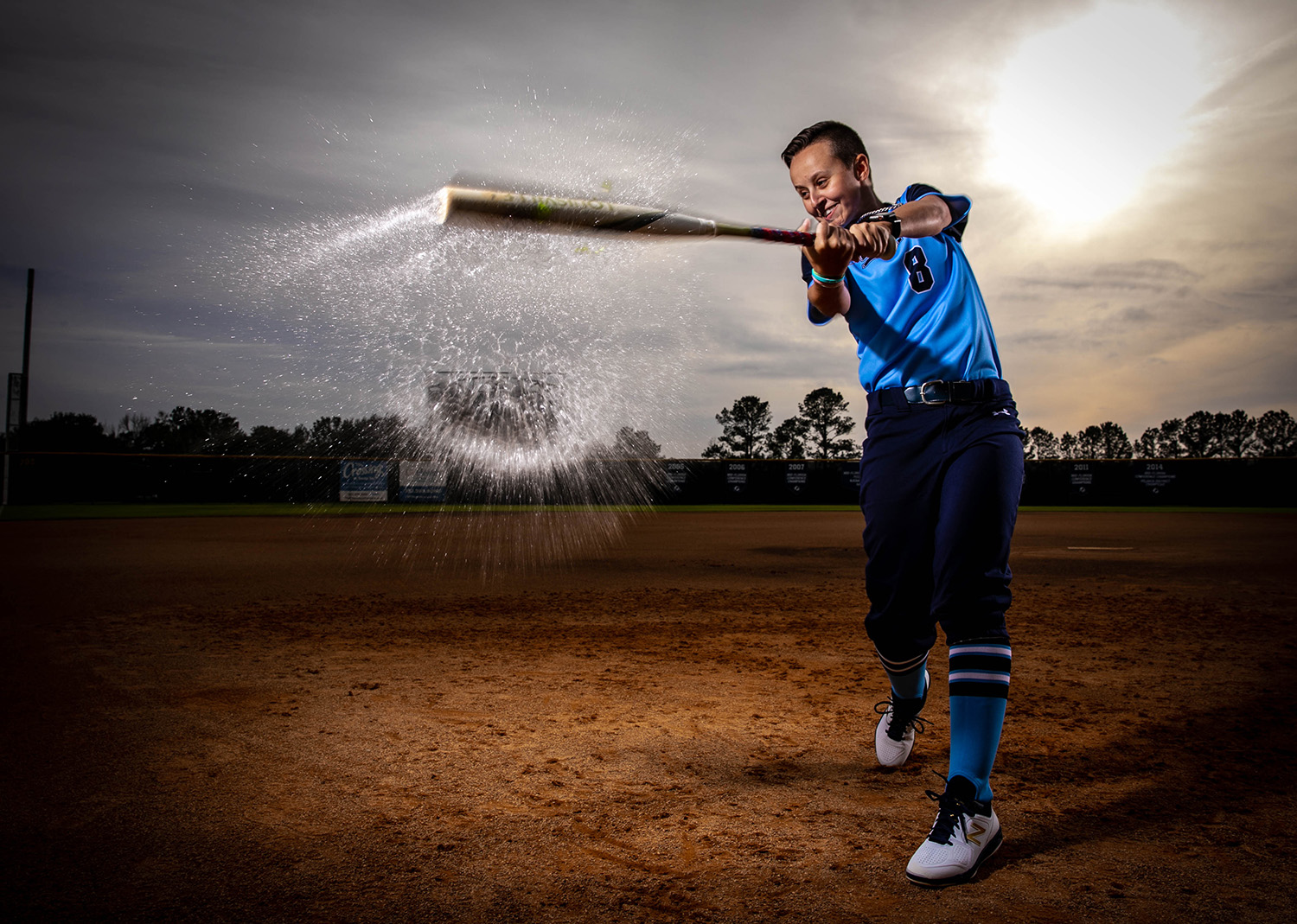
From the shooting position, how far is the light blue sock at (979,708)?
2.09 m

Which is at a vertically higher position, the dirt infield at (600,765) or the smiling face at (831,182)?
the smiling face at (831,182)

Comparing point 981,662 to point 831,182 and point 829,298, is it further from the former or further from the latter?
point 831,182

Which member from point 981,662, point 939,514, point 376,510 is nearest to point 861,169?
point 939,514

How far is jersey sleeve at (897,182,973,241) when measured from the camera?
2.51 meters

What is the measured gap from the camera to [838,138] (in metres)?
2.57

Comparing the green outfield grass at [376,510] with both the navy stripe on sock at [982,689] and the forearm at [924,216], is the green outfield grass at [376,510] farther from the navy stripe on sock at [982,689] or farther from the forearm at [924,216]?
the navy stripe on sock at [982,689]

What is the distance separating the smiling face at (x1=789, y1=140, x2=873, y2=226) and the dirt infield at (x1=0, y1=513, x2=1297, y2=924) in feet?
6.00

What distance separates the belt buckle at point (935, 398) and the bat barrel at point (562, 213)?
756mm

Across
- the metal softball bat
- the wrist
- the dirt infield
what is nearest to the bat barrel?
the metal softball bat

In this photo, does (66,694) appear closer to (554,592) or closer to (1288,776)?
(554,592)

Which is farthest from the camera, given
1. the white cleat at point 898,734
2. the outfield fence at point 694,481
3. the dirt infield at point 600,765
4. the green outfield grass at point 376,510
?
the outfield fence at point 694,481

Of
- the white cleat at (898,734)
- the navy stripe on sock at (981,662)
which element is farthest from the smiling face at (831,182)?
the white cleat at (898,734)

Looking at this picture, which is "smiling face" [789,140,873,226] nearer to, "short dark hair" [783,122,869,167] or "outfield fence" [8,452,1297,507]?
"short dark hair" [783,122,869,167]

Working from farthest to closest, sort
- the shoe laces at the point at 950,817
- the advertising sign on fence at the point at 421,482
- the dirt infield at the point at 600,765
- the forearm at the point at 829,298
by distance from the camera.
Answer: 1. the advertising sign on fence at the point at 421,482
2. the forearm at the point at 829,298
3. the shoe laces at the point at 950,817
4. the dirt infield at the point at 600,765
